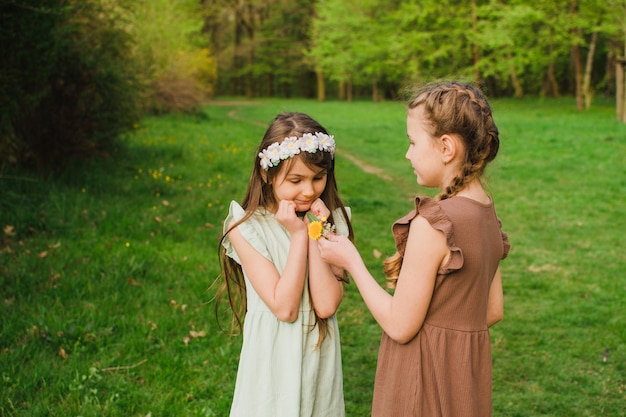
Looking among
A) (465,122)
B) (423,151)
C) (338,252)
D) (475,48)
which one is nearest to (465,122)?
(465,122)

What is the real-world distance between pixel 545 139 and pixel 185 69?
13200mm

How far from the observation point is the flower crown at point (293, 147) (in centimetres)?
237

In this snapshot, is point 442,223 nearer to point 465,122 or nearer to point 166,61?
point 465,122

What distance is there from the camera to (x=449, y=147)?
6.46 feet

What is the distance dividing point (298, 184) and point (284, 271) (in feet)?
1.14

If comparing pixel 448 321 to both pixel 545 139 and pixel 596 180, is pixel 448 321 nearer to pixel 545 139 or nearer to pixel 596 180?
pixel 596 180

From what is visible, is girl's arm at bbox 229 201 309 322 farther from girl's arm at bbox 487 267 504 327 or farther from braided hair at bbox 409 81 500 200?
girl's arm at bbox 487 267 504 327

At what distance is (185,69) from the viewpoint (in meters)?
22.9

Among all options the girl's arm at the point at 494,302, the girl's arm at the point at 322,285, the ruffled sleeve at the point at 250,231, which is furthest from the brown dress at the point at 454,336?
the ruffled sleeve at the point at 250,231

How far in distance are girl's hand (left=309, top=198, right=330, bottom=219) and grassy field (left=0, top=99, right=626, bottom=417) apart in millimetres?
622

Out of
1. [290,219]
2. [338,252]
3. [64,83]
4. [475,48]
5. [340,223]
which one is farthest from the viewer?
[475,48]

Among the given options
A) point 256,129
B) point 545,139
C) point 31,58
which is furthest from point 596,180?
point 256,129

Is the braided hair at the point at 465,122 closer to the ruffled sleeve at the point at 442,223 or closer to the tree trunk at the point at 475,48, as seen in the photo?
the ruffled sleeve at the point at 442,223

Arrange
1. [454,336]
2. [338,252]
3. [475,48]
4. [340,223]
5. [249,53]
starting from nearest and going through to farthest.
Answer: [454,336] → [338,252] → [340,223] → [475,48] → [249,53]
